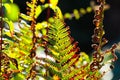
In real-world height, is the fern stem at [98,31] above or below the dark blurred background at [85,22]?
below

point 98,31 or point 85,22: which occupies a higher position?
point 85,22

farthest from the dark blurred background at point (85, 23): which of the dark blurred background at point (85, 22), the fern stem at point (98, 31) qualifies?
the fern stem at point (98, 31)

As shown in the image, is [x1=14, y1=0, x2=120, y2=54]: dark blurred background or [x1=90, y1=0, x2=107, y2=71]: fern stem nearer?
[x1=90, y1=0, x2=107, y2=71]: fern stem

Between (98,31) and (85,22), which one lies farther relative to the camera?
(85,22)

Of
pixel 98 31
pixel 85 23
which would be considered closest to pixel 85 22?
pixel 85 23

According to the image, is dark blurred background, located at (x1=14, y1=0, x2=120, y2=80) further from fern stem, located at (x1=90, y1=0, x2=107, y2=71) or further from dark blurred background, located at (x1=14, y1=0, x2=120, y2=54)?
fern stem, located at (x1=90, y1=0, x2=107, y2=71)

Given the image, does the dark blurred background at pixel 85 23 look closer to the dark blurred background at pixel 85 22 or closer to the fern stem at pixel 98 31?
the dark blurred background at pixel 85 22

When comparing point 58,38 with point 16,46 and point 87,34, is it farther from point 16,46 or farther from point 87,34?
point 87,34

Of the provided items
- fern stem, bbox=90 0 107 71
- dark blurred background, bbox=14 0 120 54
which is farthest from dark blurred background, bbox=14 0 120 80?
fern stem, bbox=90 0 107 71

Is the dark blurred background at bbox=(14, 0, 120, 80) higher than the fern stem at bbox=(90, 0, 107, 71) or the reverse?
higher

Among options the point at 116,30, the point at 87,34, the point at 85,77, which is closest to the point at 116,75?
the point at 85,77

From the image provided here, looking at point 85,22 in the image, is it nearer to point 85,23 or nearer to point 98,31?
point 85,23
